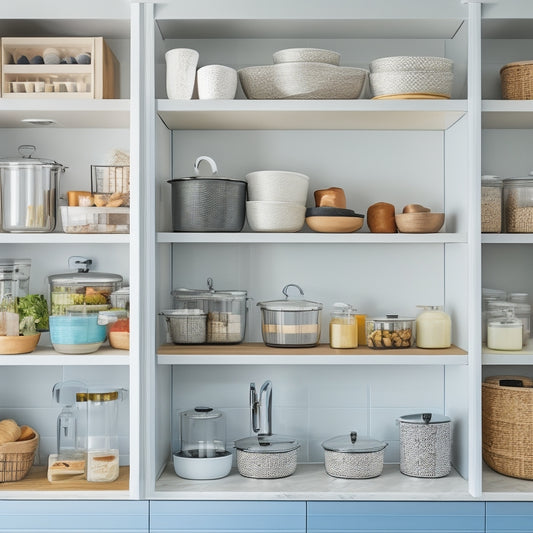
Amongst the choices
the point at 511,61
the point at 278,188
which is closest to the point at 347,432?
the point at 278,188

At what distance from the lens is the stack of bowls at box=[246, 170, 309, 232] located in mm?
2332

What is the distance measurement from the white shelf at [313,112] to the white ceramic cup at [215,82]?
1.9 inches

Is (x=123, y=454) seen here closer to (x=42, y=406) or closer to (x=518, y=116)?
(x=42, y=406)

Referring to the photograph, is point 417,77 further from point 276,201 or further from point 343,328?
point 343,328

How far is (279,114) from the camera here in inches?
90.8

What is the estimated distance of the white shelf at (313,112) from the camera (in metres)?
2.24

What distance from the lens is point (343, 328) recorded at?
238 centimetres

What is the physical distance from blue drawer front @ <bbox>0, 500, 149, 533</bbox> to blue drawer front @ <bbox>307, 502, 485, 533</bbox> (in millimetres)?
539

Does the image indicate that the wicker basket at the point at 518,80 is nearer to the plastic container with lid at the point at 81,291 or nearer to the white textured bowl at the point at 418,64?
the white textured bowl at the point at 418,64

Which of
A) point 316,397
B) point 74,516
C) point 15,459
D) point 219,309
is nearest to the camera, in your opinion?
point 74,516

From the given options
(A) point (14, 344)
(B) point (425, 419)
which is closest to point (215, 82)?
(A) point (14, 344)

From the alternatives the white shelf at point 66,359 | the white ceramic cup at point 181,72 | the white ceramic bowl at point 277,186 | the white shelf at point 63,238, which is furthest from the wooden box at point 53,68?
the white shelf at point 66,359

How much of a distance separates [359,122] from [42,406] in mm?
1505

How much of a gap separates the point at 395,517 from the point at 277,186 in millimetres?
1099
